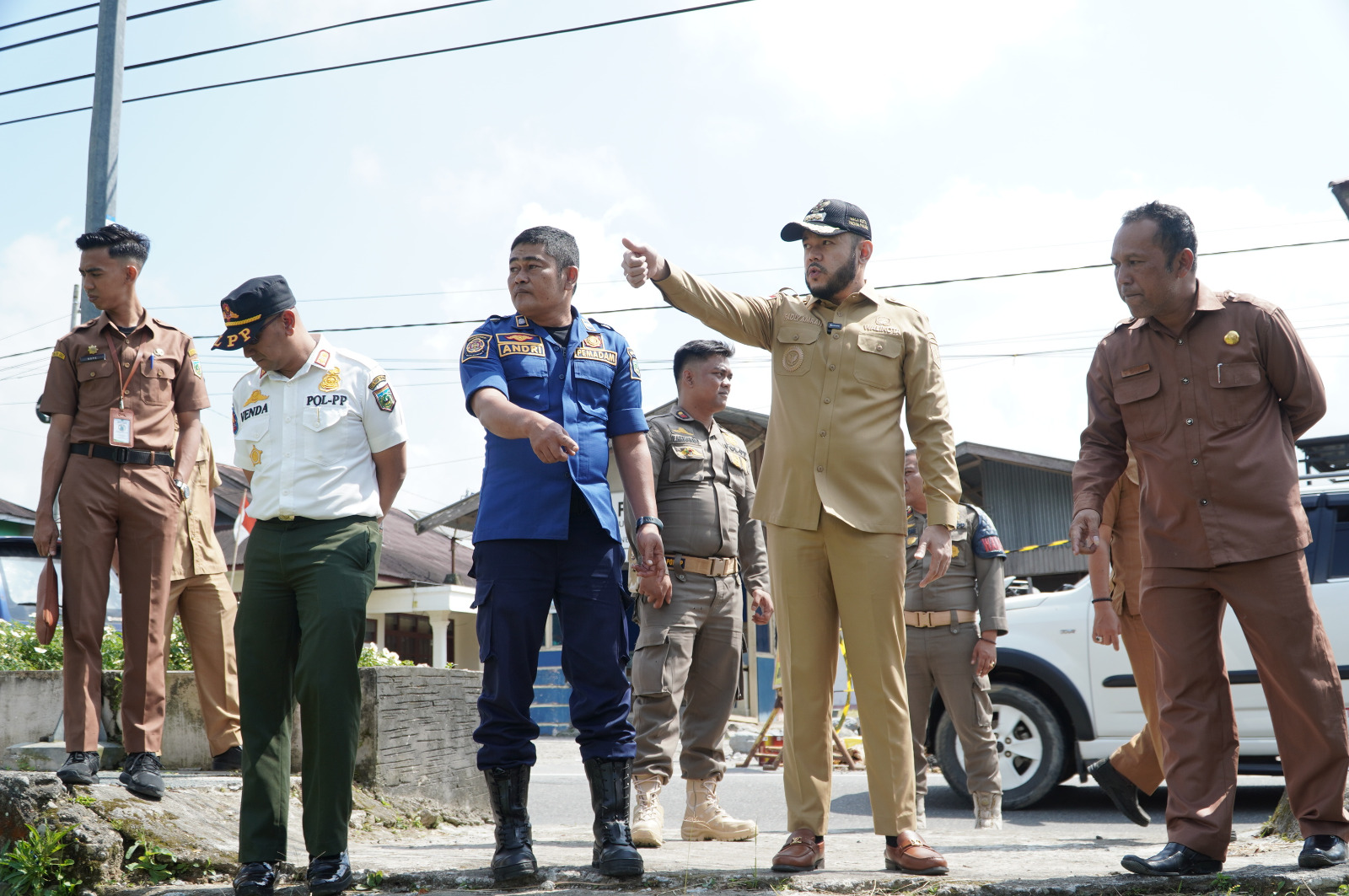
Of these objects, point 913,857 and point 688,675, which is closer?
point 913,857

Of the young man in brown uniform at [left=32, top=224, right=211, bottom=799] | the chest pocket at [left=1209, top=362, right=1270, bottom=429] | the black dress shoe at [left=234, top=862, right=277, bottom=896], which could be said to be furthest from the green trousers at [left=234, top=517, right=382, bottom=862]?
the chest pocket at [left=1209, top=362, right=1270, bottom=429]

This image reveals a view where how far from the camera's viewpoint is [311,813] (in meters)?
3.48

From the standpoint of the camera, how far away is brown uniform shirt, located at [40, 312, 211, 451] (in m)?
4.48

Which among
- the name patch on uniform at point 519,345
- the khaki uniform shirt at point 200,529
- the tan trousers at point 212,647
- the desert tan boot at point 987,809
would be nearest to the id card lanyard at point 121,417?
the khaki uniform shirt at point 200,529

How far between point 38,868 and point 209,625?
1.66 meters

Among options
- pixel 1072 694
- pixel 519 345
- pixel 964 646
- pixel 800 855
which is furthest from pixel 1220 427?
pixel 1072 694

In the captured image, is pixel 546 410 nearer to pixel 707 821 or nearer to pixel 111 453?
pixel 111 453

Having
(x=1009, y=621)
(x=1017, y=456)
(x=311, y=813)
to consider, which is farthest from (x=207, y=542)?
(x=1017, y=456)

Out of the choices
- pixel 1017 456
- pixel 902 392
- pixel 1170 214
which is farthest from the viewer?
pixel 1017 456

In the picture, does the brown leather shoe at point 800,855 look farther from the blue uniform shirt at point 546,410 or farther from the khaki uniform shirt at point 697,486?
the khaki uniform shirt at point 697,486

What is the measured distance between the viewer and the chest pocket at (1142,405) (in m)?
3.76

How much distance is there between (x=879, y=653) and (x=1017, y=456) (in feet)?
47.9

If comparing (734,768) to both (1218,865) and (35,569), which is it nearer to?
(35,569)

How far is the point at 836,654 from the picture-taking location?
3.89 metres
